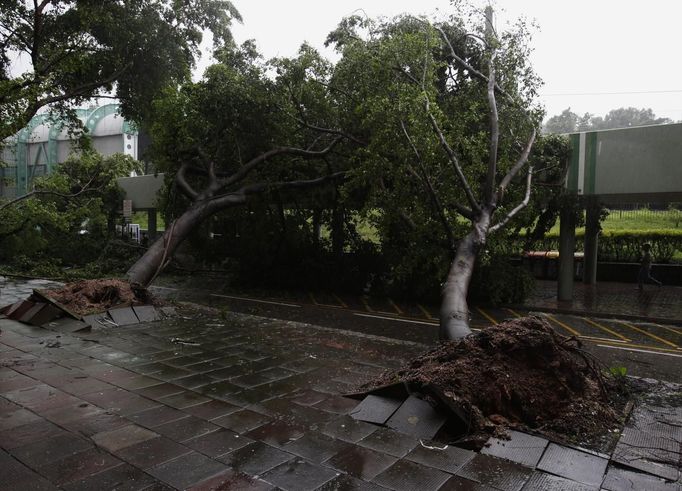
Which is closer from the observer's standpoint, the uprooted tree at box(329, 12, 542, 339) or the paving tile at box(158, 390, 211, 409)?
the paving tile at box(158, 390, 211, 409)

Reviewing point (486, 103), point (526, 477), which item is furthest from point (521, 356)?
point (486, 103)

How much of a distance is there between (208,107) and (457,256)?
26.2ft

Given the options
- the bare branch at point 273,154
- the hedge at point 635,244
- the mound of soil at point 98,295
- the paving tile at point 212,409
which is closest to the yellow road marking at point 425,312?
the bare branch at point 273,154

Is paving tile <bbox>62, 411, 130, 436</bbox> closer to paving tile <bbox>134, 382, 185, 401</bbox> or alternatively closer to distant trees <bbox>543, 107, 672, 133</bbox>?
paving tile <bbox>134, 382, 185, 401</bbox>

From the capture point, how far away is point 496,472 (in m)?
3.27

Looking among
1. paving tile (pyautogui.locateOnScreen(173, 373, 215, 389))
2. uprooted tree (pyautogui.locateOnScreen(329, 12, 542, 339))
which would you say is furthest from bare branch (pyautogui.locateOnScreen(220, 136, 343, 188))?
paving tile (pyautogui.locateOnScreen(173, 373, 215, 389))

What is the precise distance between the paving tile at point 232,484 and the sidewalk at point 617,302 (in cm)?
1109

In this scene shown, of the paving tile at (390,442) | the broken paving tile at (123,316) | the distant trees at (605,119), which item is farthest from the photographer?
the distant trees at (605,119)

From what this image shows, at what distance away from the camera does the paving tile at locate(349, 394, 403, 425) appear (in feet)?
13.6

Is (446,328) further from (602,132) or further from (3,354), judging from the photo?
(602,132)

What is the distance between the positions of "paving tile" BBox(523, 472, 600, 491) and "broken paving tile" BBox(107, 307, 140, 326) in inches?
275

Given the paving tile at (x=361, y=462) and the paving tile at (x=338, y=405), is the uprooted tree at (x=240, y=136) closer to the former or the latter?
the paving tile at (x=338, y=405)

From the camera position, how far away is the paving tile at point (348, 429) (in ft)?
12.5

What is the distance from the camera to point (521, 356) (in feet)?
14.9
